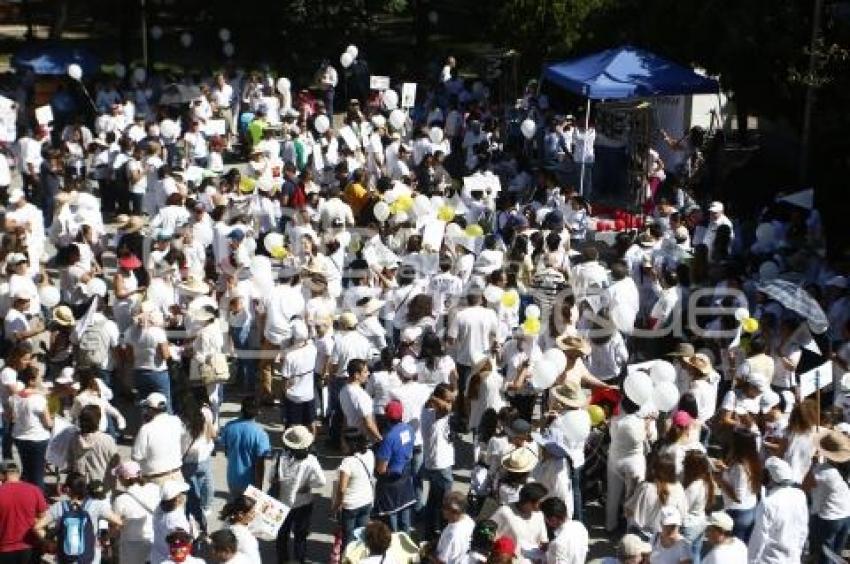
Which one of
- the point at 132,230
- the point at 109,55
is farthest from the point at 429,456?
the point at 109,55

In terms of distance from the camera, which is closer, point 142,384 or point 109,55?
point 142,384

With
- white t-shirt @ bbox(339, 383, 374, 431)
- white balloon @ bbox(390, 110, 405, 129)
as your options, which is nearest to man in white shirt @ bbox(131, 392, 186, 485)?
white t-shirt @ bbox(339, 383, 374, 431)

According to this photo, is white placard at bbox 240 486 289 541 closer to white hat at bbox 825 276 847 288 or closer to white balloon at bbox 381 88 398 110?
white hat at bbox 825 276 847 288

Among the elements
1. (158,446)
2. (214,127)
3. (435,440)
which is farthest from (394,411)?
(214,127)

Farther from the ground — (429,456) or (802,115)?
(802,115)

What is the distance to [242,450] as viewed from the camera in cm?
1057

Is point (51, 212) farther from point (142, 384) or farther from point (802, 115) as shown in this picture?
point (802, 115)

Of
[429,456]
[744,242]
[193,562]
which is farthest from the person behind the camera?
[744,242]

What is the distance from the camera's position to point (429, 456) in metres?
10.8

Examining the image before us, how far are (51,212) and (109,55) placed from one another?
44.4 ft

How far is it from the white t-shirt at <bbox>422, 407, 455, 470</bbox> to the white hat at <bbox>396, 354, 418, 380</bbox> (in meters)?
0.38

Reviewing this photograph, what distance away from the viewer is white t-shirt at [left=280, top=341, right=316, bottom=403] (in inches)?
473

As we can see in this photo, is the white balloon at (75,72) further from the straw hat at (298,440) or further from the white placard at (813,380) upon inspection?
the white placard at (813,380)

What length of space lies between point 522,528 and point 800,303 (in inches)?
161
